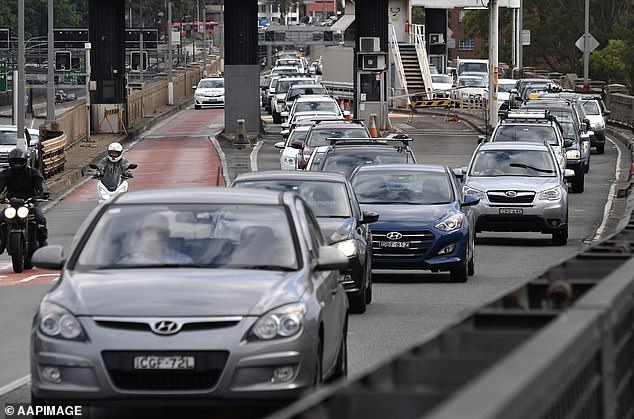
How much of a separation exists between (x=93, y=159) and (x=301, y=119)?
6.97 m

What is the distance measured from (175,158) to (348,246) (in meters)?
37.9

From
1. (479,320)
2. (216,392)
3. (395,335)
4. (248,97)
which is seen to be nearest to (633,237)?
(216,392)

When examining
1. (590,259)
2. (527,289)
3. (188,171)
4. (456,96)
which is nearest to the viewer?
(527,289)

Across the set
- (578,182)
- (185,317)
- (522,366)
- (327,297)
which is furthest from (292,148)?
(522,366)

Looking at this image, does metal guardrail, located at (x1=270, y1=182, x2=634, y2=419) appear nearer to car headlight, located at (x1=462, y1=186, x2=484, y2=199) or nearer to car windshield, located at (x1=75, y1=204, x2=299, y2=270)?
car windshield, located at (x1=75, y1=204, x2=299, y2=270)

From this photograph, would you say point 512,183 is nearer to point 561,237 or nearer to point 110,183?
point 561,237

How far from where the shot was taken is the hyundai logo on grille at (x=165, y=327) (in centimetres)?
912

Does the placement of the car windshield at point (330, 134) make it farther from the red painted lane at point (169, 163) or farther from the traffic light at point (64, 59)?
the traffic light at point (64, 59)

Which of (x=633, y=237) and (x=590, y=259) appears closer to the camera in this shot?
(x=590, y=259)

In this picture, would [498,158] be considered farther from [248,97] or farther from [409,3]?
[409,3]

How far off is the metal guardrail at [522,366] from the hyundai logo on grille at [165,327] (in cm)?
289

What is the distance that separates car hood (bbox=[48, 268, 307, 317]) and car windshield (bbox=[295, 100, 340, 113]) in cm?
4580

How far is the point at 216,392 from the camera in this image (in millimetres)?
9102

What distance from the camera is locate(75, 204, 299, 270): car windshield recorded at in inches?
404
